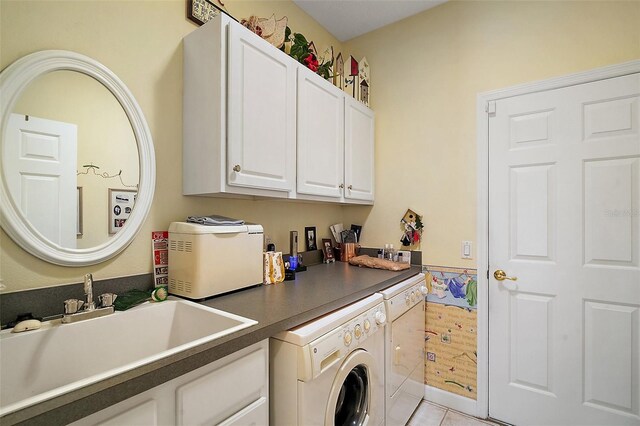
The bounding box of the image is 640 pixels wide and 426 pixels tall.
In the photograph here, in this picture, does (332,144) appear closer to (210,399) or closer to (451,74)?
(451,74)

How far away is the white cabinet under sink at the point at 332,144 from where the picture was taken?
5.96 feet

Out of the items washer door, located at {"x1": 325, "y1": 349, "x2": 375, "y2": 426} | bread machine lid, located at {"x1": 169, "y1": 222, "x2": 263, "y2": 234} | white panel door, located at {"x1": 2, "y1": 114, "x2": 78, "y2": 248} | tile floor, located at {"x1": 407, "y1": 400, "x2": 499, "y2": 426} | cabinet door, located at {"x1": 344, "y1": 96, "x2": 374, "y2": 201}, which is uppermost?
cabinet door, located at {"x1": 344, "y1": 96, "x2": 374, "y2": 201}

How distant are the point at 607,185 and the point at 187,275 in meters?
2.31

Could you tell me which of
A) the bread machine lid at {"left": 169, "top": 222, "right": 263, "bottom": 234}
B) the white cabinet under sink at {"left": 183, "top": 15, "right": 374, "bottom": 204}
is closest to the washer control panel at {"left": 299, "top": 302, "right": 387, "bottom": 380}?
A: the bread machine lid at {"left": 169, "top": 222, "right": 263, "bottom": 234}

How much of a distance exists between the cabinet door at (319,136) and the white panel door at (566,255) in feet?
3.48

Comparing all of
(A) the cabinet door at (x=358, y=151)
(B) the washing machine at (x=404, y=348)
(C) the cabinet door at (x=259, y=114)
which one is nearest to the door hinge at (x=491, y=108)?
(A) the cabinet door at (x=358, y=151)

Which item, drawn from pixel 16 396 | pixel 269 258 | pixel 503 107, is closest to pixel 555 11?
pixel 503 107

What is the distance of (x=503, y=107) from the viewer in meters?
2.00

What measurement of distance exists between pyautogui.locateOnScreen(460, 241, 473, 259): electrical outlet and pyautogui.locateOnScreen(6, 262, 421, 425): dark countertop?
1.14ft

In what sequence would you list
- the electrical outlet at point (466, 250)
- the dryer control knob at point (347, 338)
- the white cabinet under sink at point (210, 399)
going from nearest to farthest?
1. the white cabinet under sink at point (210, 399)
2. the dryer control knob at point (347, 338)
3. the electrical outlet at point (466, 250)

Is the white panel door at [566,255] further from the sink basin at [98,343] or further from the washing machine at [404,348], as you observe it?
the sink basin at [98,343]

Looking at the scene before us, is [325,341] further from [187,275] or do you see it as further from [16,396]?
[16,396]

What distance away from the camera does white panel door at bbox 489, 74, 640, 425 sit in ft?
5.43

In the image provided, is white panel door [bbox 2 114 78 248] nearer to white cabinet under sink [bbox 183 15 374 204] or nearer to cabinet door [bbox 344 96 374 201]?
white cabinet under sink [bbox 183 15 374 204]
